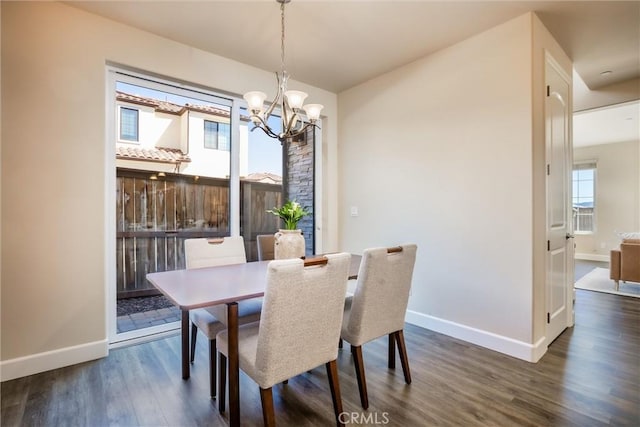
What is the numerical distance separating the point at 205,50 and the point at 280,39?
76cm

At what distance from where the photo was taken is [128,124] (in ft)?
8.99

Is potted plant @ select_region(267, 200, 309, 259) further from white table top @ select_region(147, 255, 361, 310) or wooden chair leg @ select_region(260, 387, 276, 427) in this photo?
wooden chair leg @ select_region(260, 387, 276, 427)

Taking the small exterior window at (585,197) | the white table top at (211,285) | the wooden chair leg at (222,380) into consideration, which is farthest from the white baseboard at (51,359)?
the small exterior window at (585,197)

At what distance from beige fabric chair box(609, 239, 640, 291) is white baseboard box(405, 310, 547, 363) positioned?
3.03m

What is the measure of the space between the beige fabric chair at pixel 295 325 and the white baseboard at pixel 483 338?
1.66 metres

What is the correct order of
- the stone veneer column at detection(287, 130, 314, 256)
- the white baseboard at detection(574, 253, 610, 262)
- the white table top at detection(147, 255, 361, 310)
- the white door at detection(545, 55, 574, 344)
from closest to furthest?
the white table top at detection(147, 255, 361, 310), the white door at detection(545, 55, 574, 344), the stone veneer column at detection(287, 130, 314, 256), the white baseboard at detection(574, 253, 610, 262)

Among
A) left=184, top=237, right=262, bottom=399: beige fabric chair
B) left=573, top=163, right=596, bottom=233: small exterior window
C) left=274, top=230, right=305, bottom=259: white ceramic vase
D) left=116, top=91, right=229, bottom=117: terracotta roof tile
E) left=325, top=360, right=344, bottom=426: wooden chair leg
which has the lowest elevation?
left=325, top=360, right=344, bottom=426: wooden chair leg

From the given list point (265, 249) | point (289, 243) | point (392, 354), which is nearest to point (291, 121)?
point (289, 243)

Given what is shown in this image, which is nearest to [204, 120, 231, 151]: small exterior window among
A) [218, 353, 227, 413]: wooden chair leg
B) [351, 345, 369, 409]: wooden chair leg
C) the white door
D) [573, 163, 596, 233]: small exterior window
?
[218, 353, 227, 413]: wooden chair leg

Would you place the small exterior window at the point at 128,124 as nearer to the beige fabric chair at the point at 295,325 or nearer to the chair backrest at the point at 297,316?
the beige fabric chair at the point at 295,325

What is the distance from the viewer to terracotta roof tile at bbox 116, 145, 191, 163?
2739 millimetres

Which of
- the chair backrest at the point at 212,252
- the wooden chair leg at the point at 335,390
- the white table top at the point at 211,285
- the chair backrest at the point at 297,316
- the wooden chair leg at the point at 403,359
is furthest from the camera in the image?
the chair backrest at the point at 212,252

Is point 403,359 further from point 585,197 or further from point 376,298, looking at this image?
point 585,197

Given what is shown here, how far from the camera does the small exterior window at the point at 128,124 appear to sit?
8.92ft
